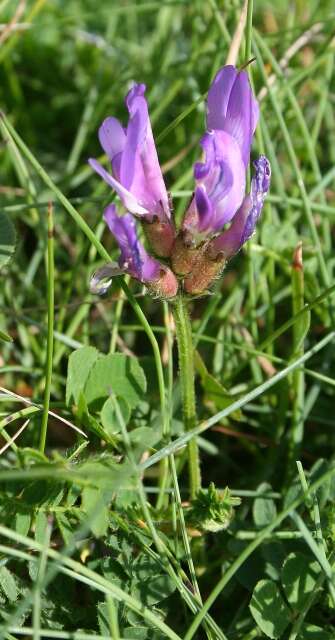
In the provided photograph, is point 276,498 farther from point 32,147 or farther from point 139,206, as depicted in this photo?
point 32,147

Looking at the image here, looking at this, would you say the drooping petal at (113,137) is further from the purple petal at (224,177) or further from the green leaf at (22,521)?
the green leaf at (22,521)

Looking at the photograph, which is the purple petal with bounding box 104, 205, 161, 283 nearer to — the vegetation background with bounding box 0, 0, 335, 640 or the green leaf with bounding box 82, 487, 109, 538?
the vegetation background with bounding box 0, 0, 335, 640

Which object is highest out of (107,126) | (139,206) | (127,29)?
(127,29)

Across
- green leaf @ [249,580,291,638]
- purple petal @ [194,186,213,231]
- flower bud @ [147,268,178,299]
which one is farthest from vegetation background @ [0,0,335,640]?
purple petal @ [194,186,213,231]

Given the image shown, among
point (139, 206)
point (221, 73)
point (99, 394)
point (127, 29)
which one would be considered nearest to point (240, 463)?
point (99, 394)

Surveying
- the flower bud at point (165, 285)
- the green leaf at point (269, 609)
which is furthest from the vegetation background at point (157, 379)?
the flower bud at point (165, 285)
